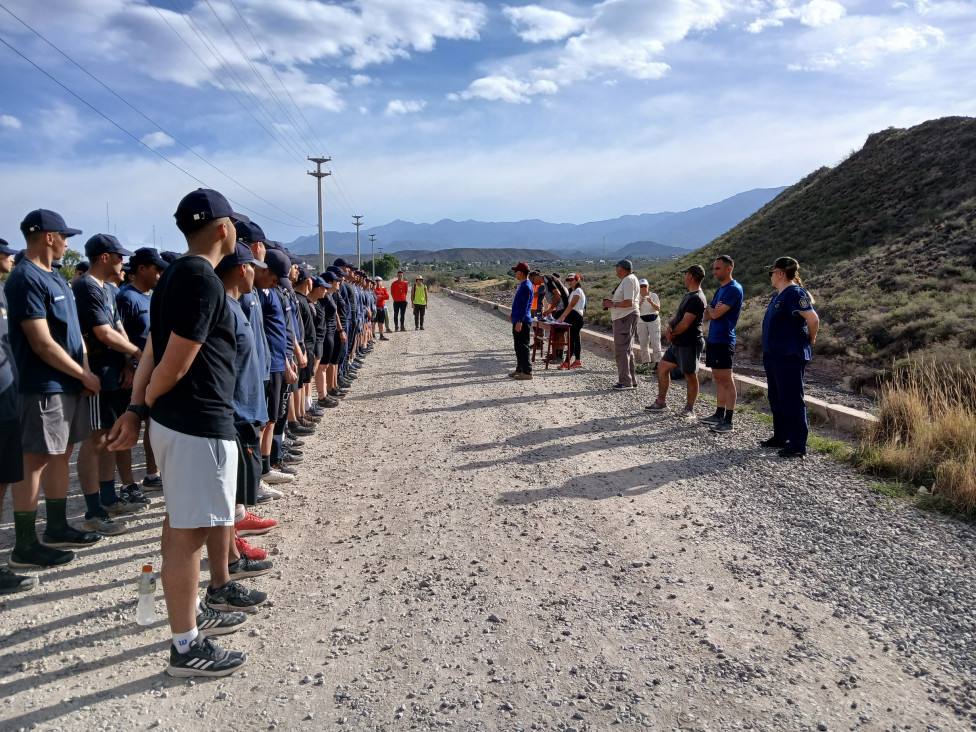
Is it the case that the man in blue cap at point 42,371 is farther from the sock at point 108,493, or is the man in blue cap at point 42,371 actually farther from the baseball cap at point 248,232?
the baseball cap at point 248,232

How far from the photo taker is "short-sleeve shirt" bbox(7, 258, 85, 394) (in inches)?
158

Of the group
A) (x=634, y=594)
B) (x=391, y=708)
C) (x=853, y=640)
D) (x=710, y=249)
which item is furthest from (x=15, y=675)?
(x=710, y=249)

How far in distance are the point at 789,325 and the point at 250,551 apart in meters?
5.34

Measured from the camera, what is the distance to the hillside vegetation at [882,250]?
11844mm

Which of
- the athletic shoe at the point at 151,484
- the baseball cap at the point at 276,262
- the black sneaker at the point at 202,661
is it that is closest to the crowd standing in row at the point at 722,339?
the baseball cap at the point at 276,262

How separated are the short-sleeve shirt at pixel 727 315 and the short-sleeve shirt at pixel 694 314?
0.95 feet

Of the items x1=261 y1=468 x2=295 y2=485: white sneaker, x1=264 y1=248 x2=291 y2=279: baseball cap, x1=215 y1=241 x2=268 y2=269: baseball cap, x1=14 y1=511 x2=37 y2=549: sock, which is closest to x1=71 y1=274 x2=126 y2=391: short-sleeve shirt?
x1=14 y1=511 x2=37 y2=549: sock

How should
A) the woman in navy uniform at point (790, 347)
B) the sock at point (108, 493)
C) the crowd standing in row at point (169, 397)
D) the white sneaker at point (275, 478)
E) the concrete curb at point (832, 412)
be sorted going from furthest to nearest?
1. the concrete curb at point (832, 412)
2. the woman in navy uniform at point (790, 347)
3. the white sneaker at point (275, 478)
4. the sock at point (108, 493)
5. the crowd standing in row at point (169, 397)

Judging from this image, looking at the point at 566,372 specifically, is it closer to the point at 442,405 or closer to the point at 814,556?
the point at 442,405

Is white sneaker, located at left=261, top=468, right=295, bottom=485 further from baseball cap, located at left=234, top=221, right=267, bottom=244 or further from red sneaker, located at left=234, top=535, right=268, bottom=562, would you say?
baseball cap, located at left=234, top=221, right=267, bottom=244

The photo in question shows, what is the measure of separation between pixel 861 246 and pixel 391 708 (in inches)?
975

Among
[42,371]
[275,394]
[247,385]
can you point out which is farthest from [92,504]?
[247,385]

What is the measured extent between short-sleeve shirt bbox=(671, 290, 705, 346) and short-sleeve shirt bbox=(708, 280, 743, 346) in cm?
29

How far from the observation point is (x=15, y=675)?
3.01m
